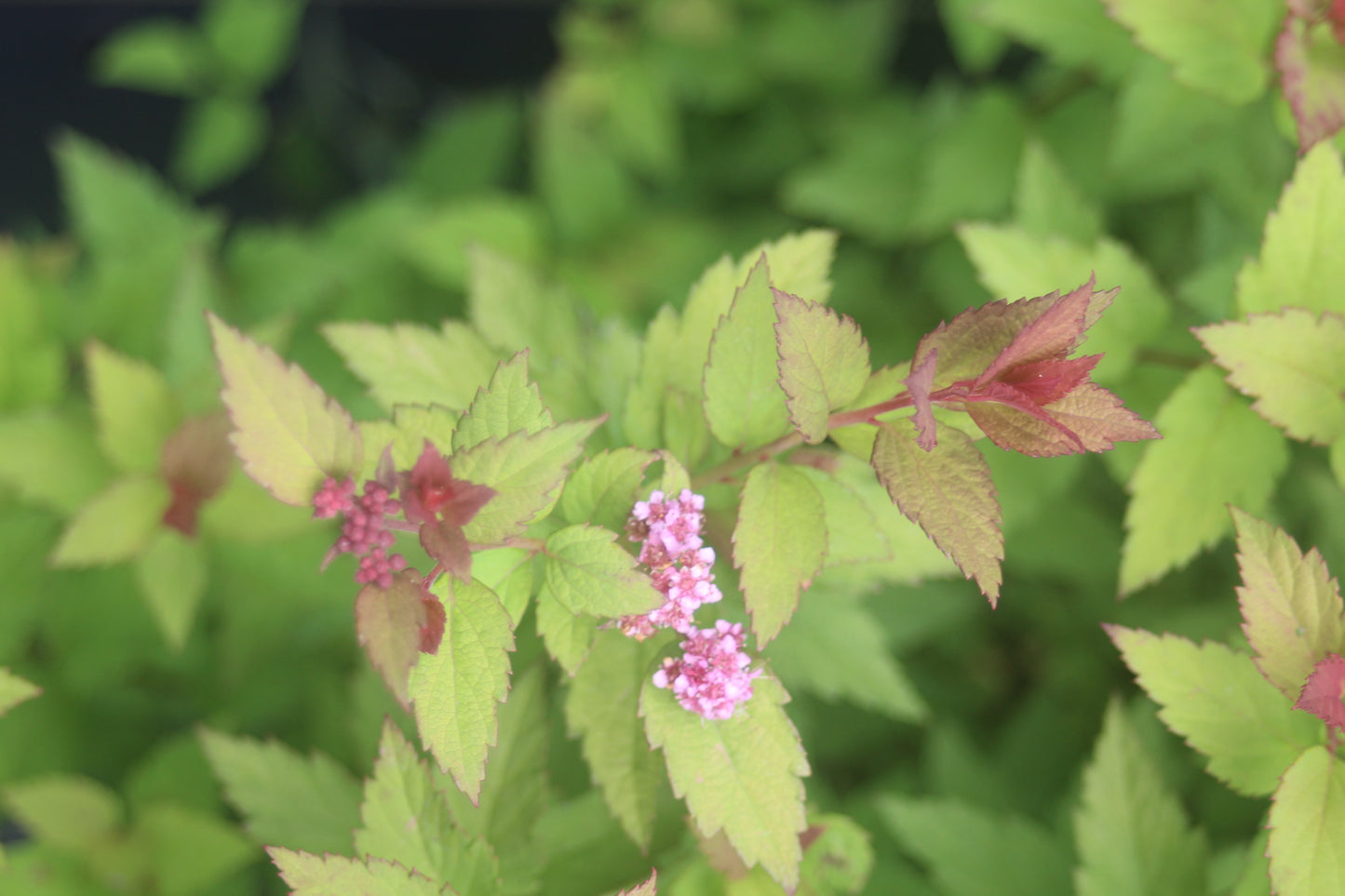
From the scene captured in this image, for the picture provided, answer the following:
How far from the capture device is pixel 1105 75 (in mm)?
1634

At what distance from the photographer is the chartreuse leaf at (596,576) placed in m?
0.83

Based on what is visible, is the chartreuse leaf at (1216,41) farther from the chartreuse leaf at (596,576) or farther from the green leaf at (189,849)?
the green leaf at (189,849)

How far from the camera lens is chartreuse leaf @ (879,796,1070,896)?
1440 millimetres

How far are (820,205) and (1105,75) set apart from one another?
68 centimetres

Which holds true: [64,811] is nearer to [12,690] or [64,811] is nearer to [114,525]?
[114,525]

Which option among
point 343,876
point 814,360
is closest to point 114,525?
point 343,876

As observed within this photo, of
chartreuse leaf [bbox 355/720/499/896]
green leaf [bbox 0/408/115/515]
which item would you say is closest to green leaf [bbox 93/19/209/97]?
green leaf [bbox 0/408/115/515]

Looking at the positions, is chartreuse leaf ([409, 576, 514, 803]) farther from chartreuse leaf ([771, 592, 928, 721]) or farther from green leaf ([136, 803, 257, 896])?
green leaf ([136, 803, 257, 896])

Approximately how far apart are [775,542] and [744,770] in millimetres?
209

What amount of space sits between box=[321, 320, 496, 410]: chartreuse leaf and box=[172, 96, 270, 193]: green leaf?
5.54ft

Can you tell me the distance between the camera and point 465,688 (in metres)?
0.84

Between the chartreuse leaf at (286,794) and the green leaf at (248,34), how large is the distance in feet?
6.32

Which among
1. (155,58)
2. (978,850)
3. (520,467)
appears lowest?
(978,850)

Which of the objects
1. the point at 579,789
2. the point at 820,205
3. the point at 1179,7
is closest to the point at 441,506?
the point at 579,789
